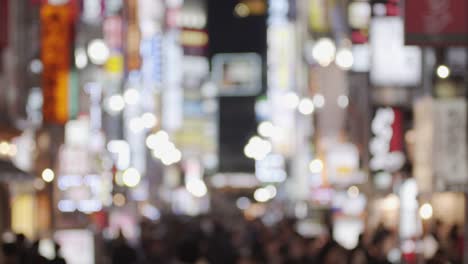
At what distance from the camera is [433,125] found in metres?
14.4

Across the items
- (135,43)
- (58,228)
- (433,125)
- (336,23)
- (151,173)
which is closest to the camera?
(433,125)

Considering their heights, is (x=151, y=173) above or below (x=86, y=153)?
below

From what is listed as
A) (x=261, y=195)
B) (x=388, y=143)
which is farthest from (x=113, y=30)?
(x=261, y=195)

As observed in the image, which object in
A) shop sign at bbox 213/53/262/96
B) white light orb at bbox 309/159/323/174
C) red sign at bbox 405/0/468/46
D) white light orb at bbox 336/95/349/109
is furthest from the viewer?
shop sign at bbox 213/53/262/96

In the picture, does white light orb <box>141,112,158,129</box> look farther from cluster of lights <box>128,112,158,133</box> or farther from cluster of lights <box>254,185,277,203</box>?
cluster of lights <box>254,185,277,203</box>

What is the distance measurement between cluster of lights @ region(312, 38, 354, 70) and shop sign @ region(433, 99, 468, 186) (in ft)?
55.7

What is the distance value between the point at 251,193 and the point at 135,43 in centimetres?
3636

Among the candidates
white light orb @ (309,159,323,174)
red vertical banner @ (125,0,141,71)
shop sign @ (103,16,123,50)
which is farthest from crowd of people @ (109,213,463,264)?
red vertical banner @ (125,0,141,71)

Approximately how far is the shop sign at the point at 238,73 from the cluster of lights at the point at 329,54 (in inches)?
1867

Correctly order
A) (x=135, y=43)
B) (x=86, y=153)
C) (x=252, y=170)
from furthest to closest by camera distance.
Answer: (x=252, y=170) < (x=135, y=43) < (x=86, y=153)

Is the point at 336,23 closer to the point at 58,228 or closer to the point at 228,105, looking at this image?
the point at 58,228

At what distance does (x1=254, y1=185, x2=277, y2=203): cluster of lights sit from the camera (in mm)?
76844

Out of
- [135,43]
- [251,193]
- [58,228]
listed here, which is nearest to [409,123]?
[58,228]

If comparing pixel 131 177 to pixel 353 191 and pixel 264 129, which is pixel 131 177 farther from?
pixel 264 129
